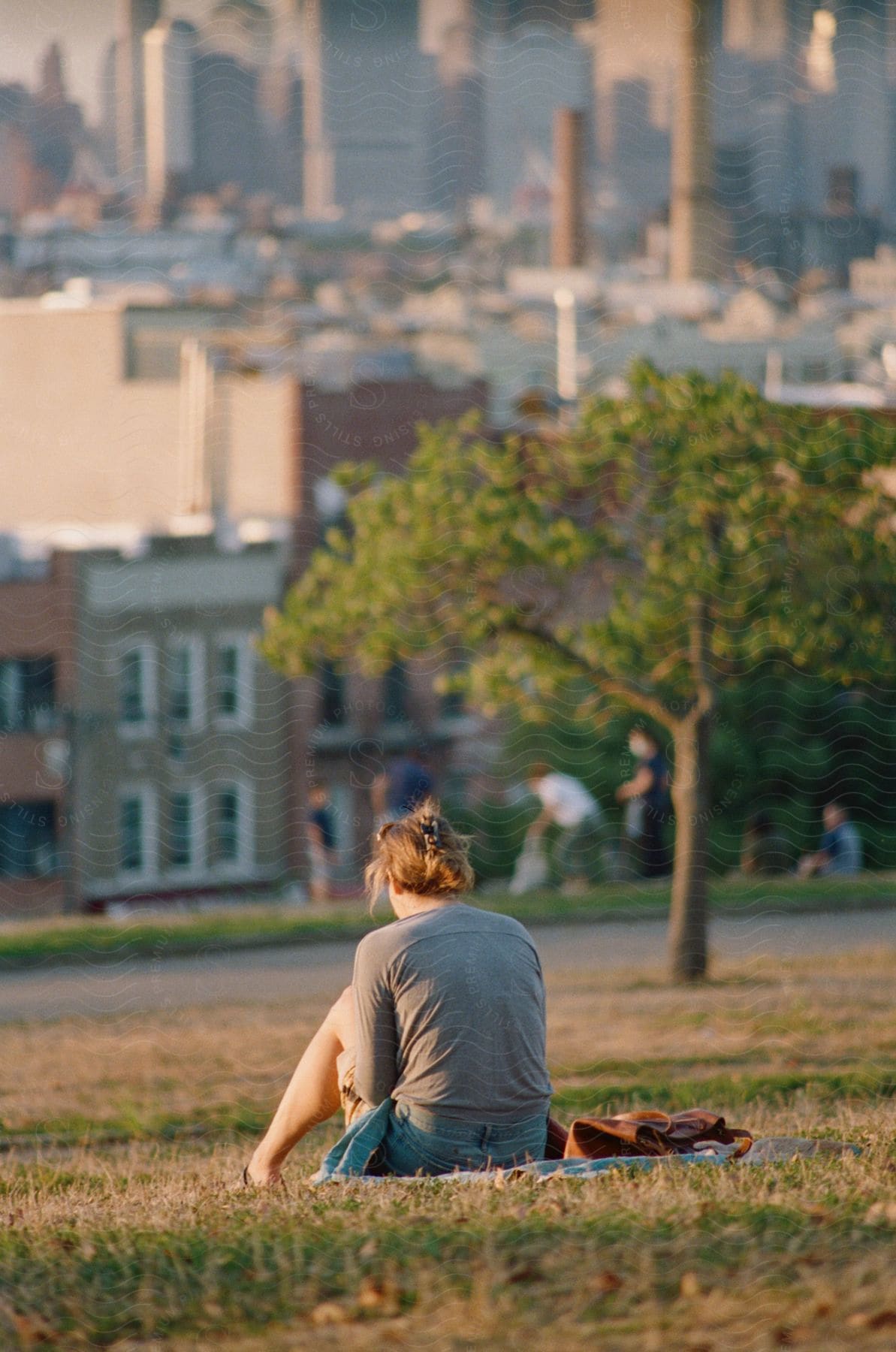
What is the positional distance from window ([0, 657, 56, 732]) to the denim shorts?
33.6 metres

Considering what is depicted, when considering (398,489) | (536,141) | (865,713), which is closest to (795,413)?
(398,489)

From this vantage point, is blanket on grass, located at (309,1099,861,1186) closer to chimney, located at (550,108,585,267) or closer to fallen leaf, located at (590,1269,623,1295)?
fallen leaf, located at (590,1269,623,1295)

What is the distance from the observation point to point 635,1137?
4.51m

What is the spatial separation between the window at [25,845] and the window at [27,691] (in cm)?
169

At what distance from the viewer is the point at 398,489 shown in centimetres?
1038

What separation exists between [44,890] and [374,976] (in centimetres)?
3265

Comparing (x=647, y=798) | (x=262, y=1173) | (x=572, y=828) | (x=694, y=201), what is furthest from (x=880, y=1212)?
(x=694, y=201)

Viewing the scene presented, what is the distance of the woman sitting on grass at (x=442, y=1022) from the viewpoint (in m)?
A: 4.32

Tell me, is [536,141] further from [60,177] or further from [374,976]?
[374,976]

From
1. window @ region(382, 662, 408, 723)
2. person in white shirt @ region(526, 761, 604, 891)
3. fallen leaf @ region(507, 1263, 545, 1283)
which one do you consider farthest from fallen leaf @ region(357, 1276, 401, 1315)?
window @ region(382, 662, 408, 723)

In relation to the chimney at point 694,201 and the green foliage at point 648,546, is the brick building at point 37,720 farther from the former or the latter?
the green foliage at point 648,546

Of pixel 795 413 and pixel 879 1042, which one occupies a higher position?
pixel 795 413

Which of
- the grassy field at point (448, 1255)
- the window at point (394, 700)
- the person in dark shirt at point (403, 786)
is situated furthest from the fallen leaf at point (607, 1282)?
the window at point (394, 700)

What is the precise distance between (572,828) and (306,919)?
426cm
